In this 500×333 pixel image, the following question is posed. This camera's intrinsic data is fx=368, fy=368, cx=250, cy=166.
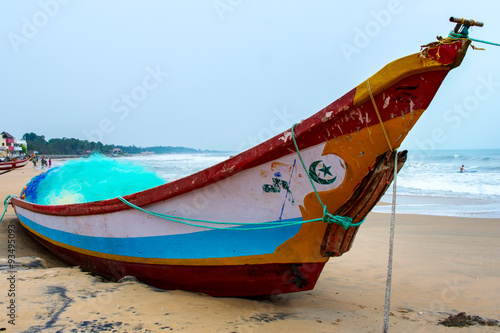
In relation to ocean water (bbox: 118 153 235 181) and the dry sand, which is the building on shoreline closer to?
ocean water (bbox: 118 153 235 181)

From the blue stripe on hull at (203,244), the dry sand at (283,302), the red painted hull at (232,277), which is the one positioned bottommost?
the dry sand at (283,302)

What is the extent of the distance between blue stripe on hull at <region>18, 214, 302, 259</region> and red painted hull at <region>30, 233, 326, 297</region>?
0.13 meters

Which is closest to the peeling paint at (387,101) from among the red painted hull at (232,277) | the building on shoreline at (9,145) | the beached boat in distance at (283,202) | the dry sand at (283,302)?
the beached boat in distance at (283,202)

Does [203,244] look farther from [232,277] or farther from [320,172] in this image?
[320,172]

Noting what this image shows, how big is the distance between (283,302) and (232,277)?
617 mm

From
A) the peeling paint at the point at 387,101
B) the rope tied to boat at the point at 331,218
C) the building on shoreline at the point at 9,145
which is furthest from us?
the building on shoreline at the point at 9,145

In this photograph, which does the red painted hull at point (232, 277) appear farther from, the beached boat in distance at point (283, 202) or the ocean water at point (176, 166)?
the ocean water at point (176, 166)

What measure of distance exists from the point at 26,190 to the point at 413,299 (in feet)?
23.4

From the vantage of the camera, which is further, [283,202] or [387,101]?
[283,202]

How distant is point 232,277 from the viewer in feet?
10.9

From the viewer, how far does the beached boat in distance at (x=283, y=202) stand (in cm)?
257

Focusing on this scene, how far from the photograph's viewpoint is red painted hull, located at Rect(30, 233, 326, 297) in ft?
10.5

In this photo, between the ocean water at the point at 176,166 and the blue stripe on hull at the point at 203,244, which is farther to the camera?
the ocean water at the point at 176,166

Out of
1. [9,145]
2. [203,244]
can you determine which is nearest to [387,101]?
[203,244]
